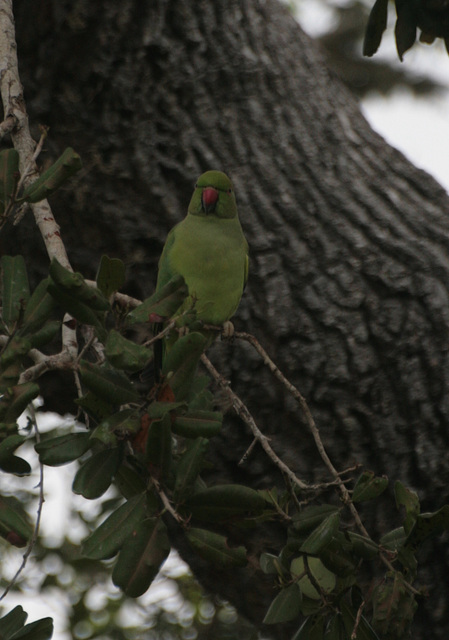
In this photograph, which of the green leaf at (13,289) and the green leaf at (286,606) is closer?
the green leaf at (13,289)

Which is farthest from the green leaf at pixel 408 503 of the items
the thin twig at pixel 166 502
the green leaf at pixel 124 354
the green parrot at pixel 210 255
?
the green parrot at pixel 210 255

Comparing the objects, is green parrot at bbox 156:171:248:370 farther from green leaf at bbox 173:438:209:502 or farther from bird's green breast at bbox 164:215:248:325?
green leaf at bbox 173:438:209:502

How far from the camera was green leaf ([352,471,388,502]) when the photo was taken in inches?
40.1

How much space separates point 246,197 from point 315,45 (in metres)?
0.58

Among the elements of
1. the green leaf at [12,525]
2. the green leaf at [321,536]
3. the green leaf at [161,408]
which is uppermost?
the green leaf at [161,408]

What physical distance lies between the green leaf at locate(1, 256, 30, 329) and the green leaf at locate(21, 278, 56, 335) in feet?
0.04

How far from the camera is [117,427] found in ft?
2.90

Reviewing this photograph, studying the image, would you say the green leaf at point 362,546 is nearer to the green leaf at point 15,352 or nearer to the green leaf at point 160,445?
the green leaf at point 160,445

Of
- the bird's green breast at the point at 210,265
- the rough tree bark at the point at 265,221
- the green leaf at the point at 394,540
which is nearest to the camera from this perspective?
the green leaf at the point at 394,540

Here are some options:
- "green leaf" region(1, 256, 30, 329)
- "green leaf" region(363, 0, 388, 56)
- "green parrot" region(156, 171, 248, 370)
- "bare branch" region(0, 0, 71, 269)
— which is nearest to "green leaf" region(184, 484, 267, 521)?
"green leaf" region(1, 256, 30, 329)

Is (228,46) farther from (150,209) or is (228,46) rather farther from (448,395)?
(448,395)

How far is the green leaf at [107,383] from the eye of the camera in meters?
0.89

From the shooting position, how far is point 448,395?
1.75 metres

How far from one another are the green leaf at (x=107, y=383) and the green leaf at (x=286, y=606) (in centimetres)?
39
